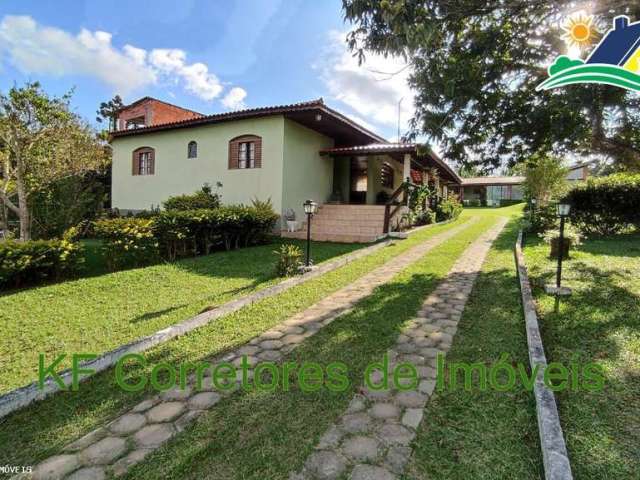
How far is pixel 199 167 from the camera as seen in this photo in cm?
1434

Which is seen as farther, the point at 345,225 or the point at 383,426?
the point at 345,225

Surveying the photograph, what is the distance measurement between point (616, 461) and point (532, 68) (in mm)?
7228

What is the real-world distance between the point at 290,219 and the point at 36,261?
306 inches

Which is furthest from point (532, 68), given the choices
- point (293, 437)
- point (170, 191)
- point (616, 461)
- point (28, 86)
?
point (170, 191)

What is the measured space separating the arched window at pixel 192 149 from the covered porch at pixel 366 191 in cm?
517

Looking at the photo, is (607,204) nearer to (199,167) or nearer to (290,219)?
(290,219)

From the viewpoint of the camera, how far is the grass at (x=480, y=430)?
1971 millimetres

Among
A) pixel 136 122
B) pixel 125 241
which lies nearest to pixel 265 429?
pixel 125 241

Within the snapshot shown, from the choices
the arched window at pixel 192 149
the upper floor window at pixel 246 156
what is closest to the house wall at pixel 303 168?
the upper floor window at pixel 246 156

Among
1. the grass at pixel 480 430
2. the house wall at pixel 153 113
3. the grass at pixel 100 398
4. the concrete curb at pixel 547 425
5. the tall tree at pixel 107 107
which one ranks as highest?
the tall tree at pixel 107 107

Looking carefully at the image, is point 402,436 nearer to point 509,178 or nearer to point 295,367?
point 295,367

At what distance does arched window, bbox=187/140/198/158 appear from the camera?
1447 cm

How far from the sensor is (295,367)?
10.5ft

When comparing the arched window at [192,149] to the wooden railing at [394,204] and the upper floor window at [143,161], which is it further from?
the wooden railing at [394,204]
